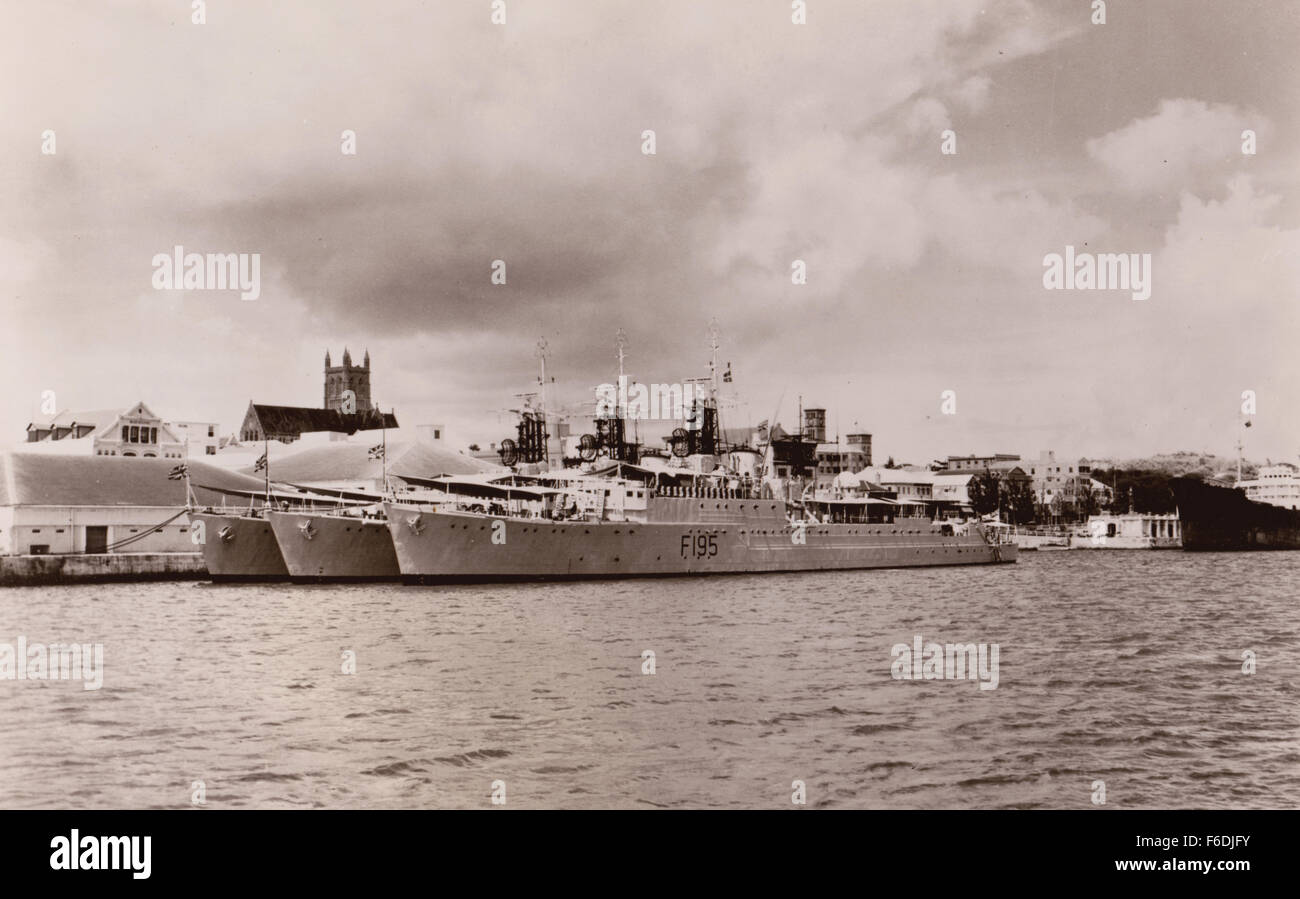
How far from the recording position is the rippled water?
892 cm

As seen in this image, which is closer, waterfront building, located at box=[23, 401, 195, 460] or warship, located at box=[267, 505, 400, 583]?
warship, located at box=[267, 505, 400, 583]

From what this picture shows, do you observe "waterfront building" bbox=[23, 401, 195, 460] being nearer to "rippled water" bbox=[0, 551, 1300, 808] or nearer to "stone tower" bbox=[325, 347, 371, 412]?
"rippled water" bbox=[0, 551, 1300, 808]

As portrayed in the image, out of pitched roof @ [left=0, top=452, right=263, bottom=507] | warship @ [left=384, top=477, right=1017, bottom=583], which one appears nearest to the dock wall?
pitched roof @ [left=0, top=452, right=263, bottom=507]

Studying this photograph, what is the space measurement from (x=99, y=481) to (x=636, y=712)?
29.2 m

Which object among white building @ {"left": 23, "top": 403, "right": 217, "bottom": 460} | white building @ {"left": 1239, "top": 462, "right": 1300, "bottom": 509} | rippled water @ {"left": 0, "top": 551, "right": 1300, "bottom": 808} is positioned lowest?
rippled water @ {"left": 0, "top": 551, "right": 1300, "bottom": 808}

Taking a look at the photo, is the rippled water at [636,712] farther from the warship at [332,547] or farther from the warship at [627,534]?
the warship at [332,547]

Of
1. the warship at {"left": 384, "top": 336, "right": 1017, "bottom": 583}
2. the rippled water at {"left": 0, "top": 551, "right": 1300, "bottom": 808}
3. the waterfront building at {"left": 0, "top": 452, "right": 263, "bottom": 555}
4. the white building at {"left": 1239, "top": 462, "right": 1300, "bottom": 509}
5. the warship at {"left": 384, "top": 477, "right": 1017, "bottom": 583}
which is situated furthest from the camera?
the white building at {"left": 1239, "top": 462, "right": 1300, "bottom": 509}

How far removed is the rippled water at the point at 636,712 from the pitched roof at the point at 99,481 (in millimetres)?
10683

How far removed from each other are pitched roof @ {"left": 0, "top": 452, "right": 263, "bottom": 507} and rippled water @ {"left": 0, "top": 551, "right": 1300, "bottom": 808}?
421 inches

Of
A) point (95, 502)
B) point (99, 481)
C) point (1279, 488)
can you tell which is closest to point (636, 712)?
point (95, 502)

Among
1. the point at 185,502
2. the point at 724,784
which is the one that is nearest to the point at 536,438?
the point at 185,502

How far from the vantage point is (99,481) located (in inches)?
1362

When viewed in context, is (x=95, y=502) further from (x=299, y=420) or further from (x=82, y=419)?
(x=299, y=420)
